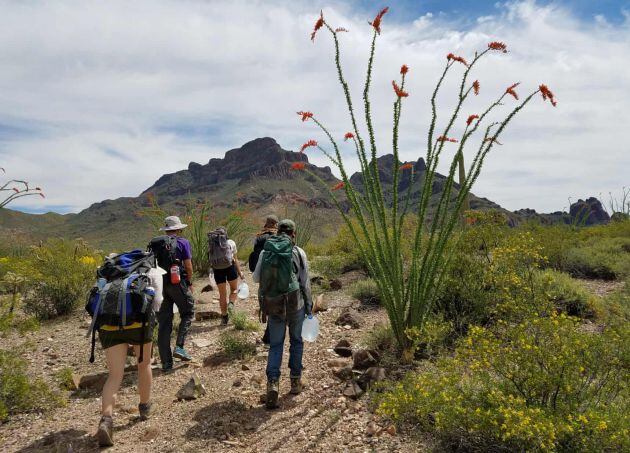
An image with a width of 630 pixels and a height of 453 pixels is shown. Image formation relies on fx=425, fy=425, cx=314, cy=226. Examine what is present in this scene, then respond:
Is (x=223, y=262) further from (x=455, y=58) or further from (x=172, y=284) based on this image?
(x=455, y=58)

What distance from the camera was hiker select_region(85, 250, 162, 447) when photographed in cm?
368

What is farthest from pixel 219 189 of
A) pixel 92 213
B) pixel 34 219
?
pixel 34 219

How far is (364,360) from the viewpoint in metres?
4.53

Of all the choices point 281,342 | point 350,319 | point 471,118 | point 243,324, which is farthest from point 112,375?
point 471,118

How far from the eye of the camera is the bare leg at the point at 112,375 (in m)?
3.73

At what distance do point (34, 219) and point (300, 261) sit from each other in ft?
324

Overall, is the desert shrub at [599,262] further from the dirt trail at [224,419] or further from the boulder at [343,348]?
the boulder at [343,348]

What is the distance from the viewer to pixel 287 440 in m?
3.55

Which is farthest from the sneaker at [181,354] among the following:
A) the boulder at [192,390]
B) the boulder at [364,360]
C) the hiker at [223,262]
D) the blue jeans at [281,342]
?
the boulder at [364,360]

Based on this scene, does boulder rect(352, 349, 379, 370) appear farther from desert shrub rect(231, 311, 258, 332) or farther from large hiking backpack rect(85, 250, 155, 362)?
desert shrub rect(231, 311, 258, 332)

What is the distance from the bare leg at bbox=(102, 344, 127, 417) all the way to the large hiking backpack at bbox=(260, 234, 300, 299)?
138 centimetres

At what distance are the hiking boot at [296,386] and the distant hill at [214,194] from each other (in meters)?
2.70

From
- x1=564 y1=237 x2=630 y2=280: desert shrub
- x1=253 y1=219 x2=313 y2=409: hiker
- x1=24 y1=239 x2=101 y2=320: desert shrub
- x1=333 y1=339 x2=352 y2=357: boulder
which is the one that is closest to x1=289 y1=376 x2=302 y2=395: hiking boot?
x1=253 y1=219 x2=313 y2=409: hiker

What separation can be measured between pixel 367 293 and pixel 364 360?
2.94m
